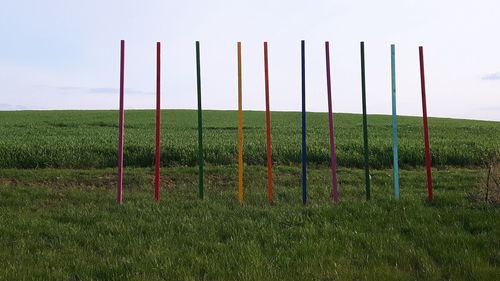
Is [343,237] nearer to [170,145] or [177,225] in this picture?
[177,225]

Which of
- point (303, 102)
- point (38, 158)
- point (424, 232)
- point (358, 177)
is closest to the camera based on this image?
point (424, 232)

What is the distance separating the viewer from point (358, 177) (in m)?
10.6

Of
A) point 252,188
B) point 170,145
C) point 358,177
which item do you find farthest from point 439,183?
point 170,145

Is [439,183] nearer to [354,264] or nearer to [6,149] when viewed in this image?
[354,264]

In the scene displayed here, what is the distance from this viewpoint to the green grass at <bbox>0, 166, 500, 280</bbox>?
15.1ft

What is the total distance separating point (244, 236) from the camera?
5.69m

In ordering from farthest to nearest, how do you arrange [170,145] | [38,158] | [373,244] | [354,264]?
[170,145], [38,158], [373,244], [354,264]

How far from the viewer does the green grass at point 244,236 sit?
15.1 feet

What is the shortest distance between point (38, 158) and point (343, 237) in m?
9.57

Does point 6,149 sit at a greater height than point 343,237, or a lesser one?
greater

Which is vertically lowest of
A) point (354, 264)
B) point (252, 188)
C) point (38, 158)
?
point (354, 264)

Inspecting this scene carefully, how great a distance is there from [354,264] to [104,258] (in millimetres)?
2723

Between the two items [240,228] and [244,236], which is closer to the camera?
[244,236]

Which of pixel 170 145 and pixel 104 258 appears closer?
pixel 104 258
